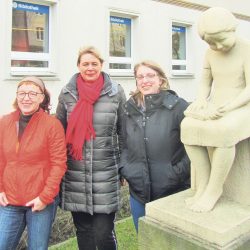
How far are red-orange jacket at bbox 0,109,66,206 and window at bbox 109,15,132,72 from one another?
8530 mm

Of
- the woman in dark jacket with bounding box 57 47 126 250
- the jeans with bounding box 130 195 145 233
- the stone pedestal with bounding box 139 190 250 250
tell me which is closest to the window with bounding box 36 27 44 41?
the woman in dark jacket with bounding box 57 47 126 250

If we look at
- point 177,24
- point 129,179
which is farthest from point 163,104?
point 177,24

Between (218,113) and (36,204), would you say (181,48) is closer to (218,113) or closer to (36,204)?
(36,204)

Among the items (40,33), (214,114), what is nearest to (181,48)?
(40,33)

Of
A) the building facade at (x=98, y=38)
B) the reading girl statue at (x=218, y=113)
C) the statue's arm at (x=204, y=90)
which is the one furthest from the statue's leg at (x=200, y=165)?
the building facade at (x=98, y=38)

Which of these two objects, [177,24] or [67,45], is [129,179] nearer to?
[67,45]

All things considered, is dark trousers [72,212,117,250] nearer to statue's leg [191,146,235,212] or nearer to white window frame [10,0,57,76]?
statue's leg [191,146,235,212]

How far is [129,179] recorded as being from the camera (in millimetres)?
2682

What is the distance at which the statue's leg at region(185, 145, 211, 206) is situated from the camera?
2.25 m

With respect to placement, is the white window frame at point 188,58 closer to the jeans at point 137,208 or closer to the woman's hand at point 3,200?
the jeans at point 137,208

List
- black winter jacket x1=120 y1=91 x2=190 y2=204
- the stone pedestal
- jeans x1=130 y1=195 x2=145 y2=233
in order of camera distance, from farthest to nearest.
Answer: jeans x1=130 y1=195 x2=145 y2=233, black winter jacket x1=120 y1=91 x2=190 y2=204, the stone pedestal

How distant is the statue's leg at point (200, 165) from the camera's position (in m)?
2.25

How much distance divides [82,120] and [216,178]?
41.8 inches

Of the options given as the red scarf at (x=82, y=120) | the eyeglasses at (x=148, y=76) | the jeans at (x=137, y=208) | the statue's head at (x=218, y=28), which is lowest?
the jeans at (x=137, y=208)
